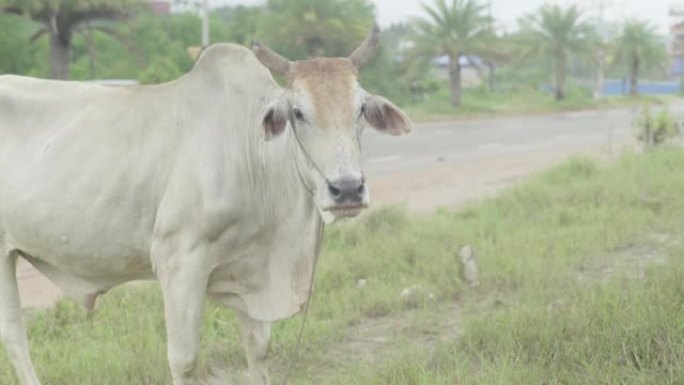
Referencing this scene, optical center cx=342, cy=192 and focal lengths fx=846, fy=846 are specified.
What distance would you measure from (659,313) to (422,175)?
870cm

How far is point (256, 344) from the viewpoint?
3.44 m

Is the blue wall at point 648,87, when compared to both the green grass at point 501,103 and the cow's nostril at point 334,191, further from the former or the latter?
the cow's nostril at point 334,191

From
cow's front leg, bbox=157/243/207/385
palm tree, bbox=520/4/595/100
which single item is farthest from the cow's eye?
palm tree, bbox=520/4/595/100

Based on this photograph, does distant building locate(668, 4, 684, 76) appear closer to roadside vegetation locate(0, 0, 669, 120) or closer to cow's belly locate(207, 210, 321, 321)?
roadside vegetation locate(0, 0, 669, 120)

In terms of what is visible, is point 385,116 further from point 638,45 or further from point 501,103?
point 638,45

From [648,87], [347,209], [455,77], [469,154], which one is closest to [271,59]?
[347,209]

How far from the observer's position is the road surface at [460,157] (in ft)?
32.4

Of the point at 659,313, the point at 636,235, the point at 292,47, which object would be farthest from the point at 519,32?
the point at 659,313

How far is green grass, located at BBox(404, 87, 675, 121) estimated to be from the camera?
27.2 m

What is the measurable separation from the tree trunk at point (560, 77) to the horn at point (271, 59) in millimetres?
31202

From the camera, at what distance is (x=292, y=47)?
977 inches

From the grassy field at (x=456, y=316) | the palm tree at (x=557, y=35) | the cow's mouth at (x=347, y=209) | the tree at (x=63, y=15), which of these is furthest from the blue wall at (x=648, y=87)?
the cow's mouth at (x=347, y=209)

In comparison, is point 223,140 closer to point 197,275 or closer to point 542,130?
point 197,275

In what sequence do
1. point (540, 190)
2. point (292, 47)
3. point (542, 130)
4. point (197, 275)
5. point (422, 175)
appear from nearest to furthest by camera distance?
point (197, 275) → point (540, 190) → point (422, 175) → point (542, 130) → point (292, 47)
